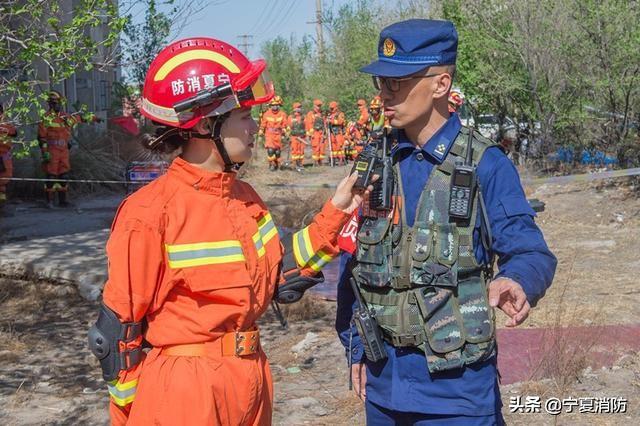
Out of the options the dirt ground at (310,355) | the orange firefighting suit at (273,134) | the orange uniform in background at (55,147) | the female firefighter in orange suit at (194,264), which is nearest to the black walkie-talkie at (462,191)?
the female firefighter in orange suit at (194,264)

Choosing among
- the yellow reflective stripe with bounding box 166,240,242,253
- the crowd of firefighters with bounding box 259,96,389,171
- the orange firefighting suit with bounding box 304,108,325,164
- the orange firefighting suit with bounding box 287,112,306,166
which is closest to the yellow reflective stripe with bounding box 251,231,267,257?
the yellow reflective stripe with bounding box 166,240,242,253

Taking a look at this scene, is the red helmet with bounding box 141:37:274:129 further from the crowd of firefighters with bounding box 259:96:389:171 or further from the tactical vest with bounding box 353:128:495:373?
the crowd of firefighters with bounding box 259:96:389:171

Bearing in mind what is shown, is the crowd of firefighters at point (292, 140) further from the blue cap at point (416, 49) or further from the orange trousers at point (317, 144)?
the blue cap at point (416, 49)

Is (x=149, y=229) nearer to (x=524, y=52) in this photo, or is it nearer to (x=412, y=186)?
(x=412, y=186)

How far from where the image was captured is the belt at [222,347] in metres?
2.48

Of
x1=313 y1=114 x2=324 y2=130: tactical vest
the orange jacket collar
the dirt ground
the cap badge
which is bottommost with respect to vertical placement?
the dirt ground

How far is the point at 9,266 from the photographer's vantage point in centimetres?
826

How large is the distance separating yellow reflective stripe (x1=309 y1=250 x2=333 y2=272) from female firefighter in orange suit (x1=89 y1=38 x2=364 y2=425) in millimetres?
111

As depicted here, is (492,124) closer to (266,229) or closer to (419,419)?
(266,229)

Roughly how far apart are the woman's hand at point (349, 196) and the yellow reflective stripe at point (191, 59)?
511 millimetres

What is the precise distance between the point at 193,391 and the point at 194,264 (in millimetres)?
375

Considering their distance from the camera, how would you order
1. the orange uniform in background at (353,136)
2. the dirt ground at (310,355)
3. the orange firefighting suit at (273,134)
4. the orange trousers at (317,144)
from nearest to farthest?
the dirt ground at (310,355) < the orange firefighting suit at (273,134) < the orange trousers at (317,144) < the orange uniform in background at (353,136)

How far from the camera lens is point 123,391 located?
2512mm

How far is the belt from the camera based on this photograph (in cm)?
248
